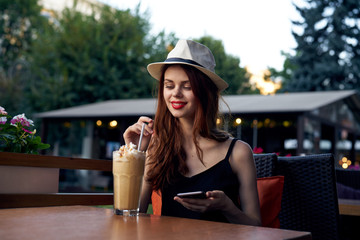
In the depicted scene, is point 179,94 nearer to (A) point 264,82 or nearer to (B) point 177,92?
(B) point 177,92

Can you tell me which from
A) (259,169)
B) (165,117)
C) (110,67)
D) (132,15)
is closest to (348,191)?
(259,169)

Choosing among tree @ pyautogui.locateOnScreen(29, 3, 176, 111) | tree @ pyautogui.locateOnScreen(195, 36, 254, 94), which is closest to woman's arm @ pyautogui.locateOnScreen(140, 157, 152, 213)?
tree @ pyautogui.locateOnScreen(29, 3, 176, 111)

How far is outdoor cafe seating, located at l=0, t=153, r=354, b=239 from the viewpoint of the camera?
7.47ft

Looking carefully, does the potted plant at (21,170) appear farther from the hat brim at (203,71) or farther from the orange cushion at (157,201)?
the hat brim at (203,71)

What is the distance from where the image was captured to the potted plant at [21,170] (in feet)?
8.11

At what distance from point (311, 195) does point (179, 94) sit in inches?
37.4

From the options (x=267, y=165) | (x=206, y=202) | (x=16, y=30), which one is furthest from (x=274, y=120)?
(x=16, y=30)

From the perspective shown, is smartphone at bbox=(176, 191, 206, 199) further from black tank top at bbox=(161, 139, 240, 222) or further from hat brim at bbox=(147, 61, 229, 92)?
hat brim at bbox=(147, 61, 229, 92)

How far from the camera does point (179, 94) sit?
6.41 ft

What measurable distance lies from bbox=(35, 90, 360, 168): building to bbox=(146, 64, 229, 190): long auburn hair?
7.27 m

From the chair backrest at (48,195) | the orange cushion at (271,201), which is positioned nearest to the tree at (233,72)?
the chair backrest at (48,195)

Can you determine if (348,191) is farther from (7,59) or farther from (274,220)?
(7,59)

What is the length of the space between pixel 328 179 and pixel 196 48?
3.17 feet

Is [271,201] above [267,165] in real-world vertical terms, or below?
below
